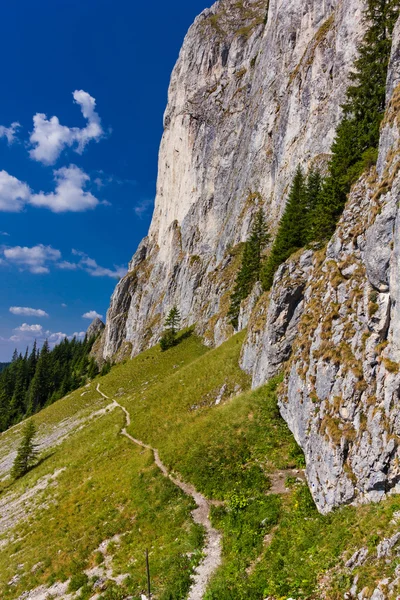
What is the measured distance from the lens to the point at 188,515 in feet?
57.6

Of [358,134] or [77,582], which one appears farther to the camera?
[358,134]

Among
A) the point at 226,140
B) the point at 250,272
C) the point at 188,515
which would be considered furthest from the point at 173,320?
the point at 188,515

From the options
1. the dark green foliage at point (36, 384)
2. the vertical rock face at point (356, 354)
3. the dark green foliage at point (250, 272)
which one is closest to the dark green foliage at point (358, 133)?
the vertical rock face at point (356, 354)

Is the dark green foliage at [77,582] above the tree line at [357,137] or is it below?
below

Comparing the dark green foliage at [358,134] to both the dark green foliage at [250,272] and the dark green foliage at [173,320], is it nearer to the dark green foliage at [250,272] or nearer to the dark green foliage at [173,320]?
the dark green foliage at [250,272]

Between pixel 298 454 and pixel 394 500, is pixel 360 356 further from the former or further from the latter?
pixel 298 454

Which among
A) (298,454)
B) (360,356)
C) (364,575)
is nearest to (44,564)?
(298,454)

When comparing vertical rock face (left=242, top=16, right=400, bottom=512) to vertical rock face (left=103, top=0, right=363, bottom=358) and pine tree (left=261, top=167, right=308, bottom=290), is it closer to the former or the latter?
pine tree (left=261, top=167, right=308, bottom=290)

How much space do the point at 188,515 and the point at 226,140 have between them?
4120 inches

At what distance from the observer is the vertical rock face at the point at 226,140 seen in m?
57.9

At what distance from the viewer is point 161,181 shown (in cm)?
14088

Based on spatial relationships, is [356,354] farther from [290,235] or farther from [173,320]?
[173,320]

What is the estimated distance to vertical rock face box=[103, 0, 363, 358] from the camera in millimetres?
57875

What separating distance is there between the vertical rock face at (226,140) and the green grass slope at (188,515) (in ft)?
90.8
